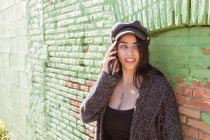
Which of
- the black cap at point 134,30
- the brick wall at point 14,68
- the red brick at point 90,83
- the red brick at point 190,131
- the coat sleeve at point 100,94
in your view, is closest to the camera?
the red brick at point 190,131

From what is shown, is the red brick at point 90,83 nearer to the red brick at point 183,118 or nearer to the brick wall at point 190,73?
the brick wall at point 190,73

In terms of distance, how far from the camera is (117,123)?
2709 millimetres

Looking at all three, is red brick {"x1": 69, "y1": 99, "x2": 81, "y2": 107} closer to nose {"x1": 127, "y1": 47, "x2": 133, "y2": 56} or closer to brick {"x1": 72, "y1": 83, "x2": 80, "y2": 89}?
brick {"x1": 72, "y1": 83, "x2": 80, "y2": 89}

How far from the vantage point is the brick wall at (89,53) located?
2.46 metres

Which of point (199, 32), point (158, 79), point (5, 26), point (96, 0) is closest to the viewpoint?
point (199, 32)

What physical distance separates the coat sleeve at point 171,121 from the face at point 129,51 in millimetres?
339

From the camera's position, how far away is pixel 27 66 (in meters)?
6.20

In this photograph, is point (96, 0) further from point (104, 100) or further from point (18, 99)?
point (18, 99)

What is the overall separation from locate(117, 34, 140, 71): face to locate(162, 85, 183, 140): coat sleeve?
339 mm

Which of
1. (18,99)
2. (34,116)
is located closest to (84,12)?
(34,116)

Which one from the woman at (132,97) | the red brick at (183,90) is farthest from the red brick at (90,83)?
the red brick at (183,90)

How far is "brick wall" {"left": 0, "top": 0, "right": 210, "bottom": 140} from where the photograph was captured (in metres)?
2.46

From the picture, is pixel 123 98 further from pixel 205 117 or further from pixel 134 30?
pixel 205 117

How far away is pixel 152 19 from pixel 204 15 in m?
0.58
